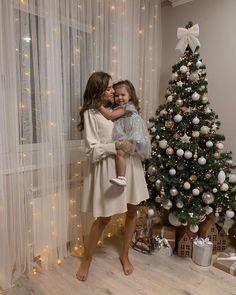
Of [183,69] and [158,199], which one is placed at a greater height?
[183,69]

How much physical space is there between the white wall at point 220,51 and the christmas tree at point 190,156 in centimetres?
37

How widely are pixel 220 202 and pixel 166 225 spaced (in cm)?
67

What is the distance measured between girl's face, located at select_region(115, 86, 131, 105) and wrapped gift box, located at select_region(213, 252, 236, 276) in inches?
65.3

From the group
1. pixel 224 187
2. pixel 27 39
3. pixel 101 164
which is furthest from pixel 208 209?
pixel 27 39

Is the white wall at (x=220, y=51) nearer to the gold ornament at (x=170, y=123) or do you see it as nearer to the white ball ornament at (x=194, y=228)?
the gold ornament at (x=170, y=123)

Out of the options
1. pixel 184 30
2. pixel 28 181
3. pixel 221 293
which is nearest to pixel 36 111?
pixel 28 181

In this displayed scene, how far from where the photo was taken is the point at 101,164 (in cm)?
194

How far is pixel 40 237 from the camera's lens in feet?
6.79

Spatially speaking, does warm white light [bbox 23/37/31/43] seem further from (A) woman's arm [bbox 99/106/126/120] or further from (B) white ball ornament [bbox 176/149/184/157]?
(B) white ball ornament [bbox 176/149/184/157]

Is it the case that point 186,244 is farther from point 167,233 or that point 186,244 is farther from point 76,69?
point 76,69

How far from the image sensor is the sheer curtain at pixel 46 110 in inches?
69.2

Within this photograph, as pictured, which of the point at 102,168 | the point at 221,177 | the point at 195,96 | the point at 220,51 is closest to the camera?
the point at 102,168

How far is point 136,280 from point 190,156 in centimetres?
114

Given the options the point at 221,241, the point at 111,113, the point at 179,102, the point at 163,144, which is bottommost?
the point at 221,241
